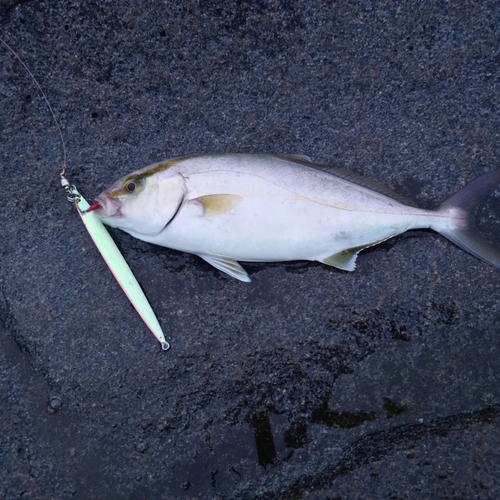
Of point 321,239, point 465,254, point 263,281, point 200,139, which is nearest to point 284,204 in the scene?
point 321,239

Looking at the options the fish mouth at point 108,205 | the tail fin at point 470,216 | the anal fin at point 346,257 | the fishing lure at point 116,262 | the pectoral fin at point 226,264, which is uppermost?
the fish mouth at point 108,205

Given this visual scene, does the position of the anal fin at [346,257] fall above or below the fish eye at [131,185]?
below

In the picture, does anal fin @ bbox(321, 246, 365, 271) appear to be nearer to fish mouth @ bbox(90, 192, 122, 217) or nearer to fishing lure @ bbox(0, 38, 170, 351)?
fishing lure @ bbox(0, 38, 170, 351)

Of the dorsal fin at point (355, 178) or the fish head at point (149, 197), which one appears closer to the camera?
the fish head at point (149, 197)

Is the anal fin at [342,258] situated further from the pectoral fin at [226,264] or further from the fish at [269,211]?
the pectoral fin at [226,264]

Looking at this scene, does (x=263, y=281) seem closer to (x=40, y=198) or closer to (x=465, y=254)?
(x=465, y=254)

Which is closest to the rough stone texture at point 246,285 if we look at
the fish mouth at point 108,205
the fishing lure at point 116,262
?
the fishing lure at point 116,262

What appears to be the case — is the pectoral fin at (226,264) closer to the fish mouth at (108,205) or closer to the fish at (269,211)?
the fish at (269,211)

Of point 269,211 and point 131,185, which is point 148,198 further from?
point 269,211
